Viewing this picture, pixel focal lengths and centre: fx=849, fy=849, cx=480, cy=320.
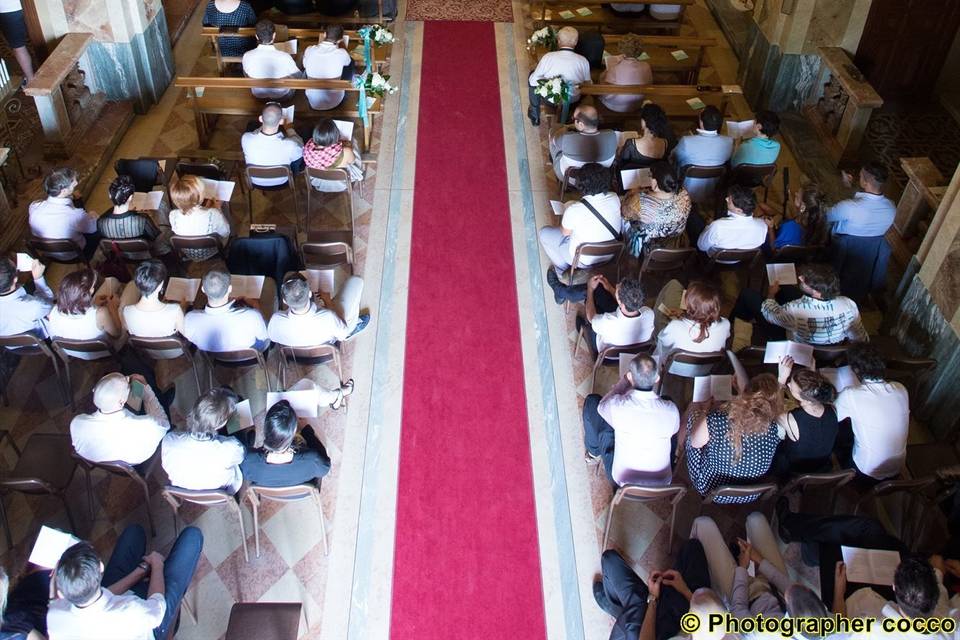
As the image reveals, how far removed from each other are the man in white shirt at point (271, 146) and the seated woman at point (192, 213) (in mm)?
821

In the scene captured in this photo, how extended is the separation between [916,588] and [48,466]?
4.37 m

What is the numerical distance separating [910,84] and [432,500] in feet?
23.4

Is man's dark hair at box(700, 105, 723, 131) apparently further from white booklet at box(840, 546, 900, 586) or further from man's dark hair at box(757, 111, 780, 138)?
white booklet at box(840, 546, 900, 586)

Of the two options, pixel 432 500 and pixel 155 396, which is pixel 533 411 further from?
pixel 155 396

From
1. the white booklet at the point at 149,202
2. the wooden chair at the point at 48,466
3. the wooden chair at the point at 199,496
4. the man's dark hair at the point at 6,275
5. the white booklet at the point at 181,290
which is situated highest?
the man's dark hair at the point at 6,275

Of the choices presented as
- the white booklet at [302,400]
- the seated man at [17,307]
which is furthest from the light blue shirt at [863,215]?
the seated man at [17,307]

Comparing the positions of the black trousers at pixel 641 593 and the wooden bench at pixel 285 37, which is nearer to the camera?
the black trousers at pixel 641 593

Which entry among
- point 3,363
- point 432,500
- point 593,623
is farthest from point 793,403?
point 3,363

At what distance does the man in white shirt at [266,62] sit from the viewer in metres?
7.48

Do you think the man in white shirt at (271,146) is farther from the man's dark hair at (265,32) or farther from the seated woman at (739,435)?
the seated woman at (739,435)

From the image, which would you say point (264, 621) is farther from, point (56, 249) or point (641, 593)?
point (56, 249)

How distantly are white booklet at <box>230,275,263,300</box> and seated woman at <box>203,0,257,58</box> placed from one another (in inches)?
151

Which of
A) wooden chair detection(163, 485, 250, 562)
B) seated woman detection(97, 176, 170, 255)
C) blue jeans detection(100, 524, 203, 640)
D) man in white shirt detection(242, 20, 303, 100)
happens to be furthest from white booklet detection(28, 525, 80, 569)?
man in white shirt detection(242, 20, 303, 100)

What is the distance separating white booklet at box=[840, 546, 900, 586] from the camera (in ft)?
13.4
